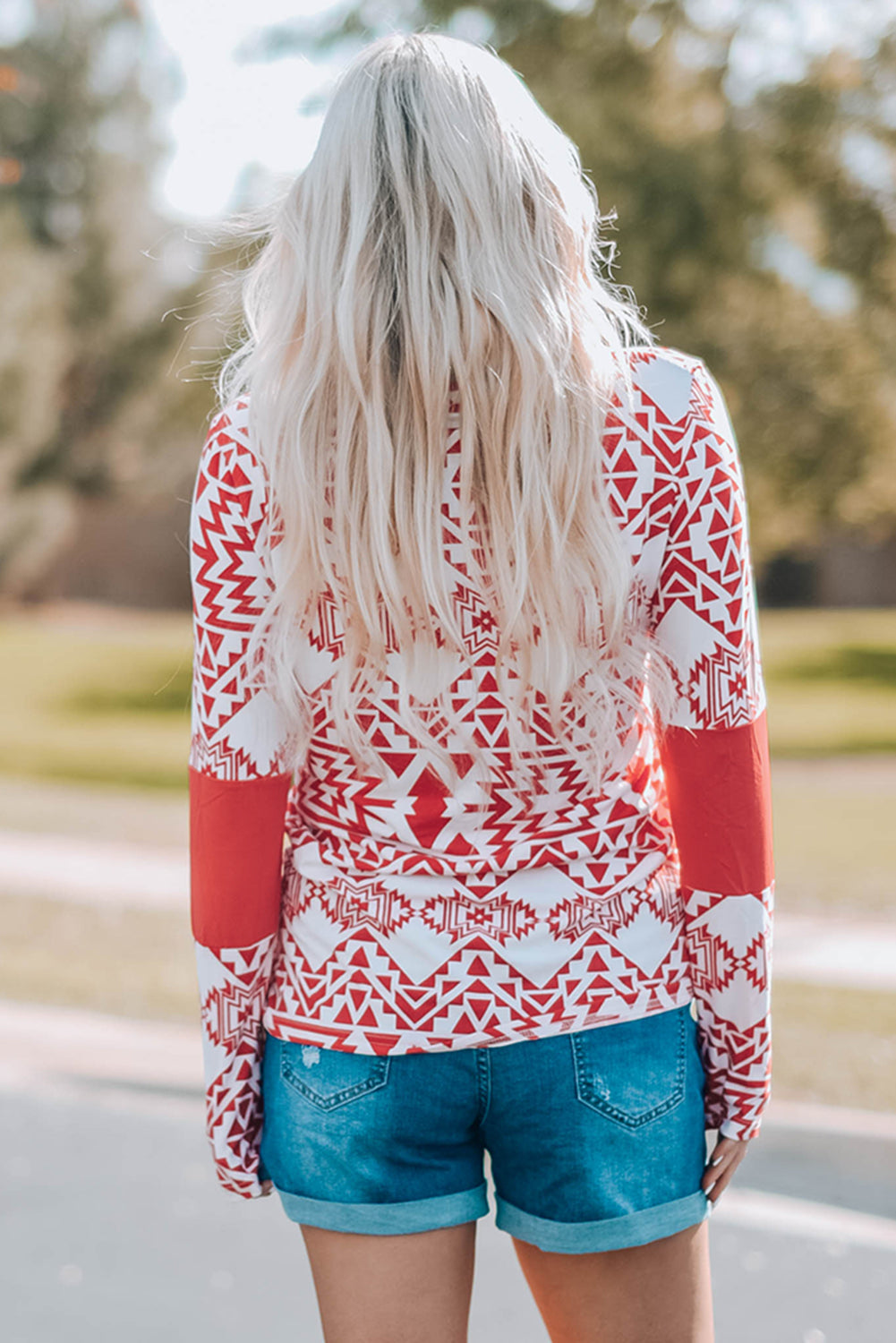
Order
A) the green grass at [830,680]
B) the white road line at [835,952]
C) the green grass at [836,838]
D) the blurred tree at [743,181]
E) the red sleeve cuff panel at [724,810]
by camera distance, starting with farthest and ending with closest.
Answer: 1. the green grass at [830,680]
2. the blurred tree at [743,181]
3. the green grass at [836,838]
4. the white road line at [835,952]
5. the red sleeve cuff panel at [724,810]

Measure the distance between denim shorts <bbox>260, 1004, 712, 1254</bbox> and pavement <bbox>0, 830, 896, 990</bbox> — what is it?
378 cm

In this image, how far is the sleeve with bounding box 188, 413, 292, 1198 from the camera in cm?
143

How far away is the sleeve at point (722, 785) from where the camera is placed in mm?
1433

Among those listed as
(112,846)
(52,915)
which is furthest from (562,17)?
(52,915)

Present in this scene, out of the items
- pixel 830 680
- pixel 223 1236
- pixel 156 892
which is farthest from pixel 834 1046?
pixel 830 680

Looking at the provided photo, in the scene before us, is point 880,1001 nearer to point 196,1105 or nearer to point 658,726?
point 196,1105

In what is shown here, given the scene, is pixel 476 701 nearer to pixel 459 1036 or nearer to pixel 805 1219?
pixel 459 1036

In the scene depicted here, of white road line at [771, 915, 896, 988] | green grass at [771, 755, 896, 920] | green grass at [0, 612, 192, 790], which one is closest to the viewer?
white road line at [771, 915, 896, 988]

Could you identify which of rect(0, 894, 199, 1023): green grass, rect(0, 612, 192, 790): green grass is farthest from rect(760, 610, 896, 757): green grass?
rect(0, 894, 199, 1023): green grass

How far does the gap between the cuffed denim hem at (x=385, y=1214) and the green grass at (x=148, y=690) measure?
8.46 meters

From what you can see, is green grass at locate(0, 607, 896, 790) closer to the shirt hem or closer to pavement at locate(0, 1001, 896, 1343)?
pavement at locate(0, 1001, 896, 1343)

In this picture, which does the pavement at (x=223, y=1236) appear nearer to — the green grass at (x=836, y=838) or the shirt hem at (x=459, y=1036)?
the shirt hem at (x=459, y=1036)

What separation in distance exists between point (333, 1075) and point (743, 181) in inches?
485

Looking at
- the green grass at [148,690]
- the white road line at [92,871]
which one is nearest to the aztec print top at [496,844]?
the white road line at [92,871]
